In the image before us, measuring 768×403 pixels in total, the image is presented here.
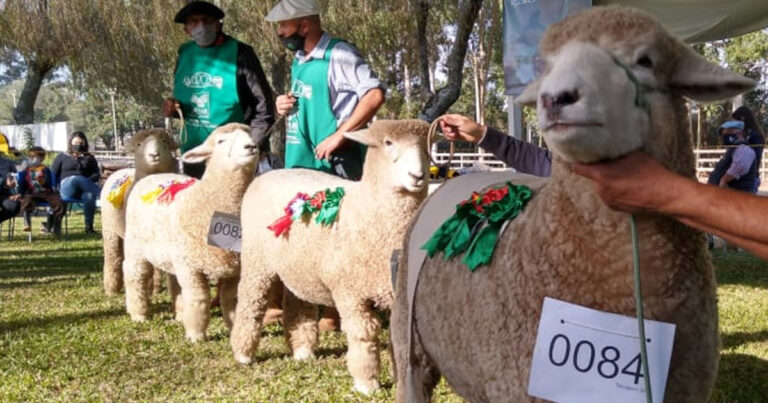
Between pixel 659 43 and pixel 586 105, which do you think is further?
pixel 659 43

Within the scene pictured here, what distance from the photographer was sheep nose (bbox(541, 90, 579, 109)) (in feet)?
5.08

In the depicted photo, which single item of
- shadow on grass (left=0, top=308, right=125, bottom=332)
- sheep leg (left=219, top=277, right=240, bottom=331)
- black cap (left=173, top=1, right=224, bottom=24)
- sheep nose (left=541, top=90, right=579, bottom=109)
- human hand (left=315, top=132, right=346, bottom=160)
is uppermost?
black cap (left=173, top=1, right=224, bottom=24)

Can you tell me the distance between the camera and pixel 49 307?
6.63 metres

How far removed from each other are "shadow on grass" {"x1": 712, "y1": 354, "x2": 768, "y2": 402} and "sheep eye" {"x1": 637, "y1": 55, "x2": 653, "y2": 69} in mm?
2629

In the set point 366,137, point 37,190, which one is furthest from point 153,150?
point 37,190

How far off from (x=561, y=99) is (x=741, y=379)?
10.4 feet

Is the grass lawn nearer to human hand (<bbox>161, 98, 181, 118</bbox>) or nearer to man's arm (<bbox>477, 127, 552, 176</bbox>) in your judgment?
man's arm (<bbox>477, 127, 552, 176</bbox>)

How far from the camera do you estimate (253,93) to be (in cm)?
536

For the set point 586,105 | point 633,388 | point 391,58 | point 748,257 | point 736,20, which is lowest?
point 748,257

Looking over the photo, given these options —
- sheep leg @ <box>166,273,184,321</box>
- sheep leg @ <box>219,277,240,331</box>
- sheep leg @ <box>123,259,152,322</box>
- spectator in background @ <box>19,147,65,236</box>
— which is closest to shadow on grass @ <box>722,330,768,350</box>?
sheep leg @ <box>219,277,240,331</box>

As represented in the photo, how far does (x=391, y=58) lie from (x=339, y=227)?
18184 millimetres

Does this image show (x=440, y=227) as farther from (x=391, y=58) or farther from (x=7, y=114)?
(x=7, y=114)

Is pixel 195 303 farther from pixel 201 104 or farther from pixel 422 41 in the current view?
pixel 422 41

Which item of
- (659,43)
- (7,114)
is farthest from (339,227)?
(7,114)
